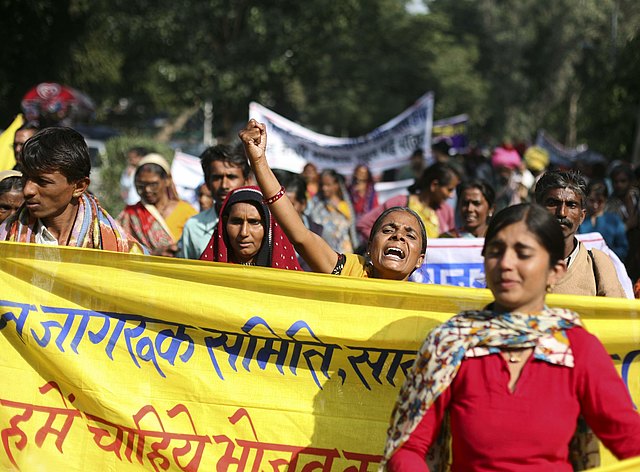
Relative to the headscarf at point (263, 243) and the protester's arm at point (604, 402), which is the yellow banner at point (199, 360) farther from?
the protester's arm at point (604, 402)

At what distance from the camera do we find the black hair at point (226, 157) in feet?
20.2

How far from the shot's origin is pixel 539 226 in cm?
290

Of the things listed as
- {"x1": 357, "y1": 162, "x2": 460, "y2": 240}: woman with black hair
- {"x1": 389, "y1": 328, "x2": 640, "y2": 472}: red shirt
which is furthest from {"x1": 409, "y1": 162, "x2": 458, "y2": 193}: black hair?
{"x1": 389, "y1": 328, "x2": 640, "y2": 472}: red shirt

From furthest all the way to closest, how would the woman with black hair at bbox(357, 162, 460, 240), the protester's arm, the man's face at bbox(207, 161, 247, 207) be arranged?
1. the woman with black hair at bbox(357, 162, 460, 240)
2. the man's face at bbox(207, 161, 247, 207)
3. the protester's arm

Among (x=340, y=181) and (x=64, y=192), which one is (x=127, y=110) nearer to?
(x=340, y=181)

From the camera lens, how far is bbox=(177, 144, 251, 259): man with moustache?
235 inches

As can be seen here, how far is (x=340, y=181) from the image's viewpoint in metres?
10.3

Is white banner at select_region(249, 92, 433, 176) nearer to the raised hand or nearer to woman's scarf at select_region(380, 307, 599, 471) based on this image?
the raised hand

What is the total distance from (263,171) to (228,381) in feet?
2.91

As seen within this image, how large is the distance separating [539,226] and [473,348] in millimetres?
409

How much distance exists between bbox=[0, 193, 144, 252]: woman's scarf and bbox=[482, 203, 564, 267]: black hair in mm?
2023

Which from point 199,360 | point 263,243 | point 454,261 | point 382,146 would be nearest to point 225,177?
point 454,261

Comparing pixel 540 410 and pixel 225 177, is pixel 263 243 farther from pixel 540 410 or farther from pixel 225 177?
pixel 540 410

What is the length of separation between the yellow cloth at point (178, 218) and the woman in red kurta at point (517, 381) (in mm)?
4186
